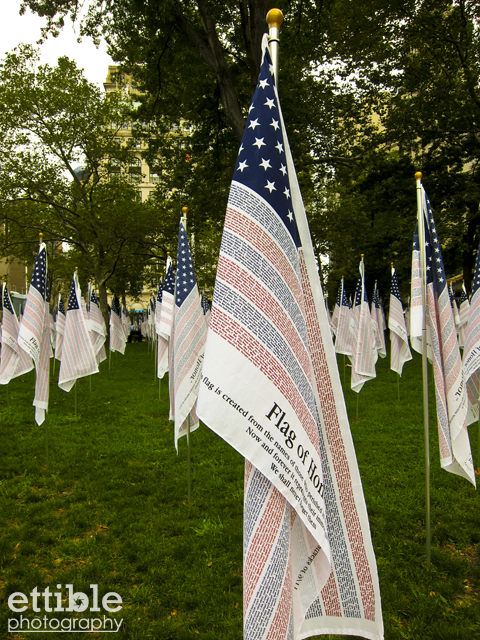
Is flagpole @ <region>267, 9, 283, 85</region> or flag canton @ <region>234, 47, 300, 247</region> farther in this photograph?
flagpole @ <region>267, 9, 283, 85</region>

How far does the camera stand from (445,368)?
176 inches

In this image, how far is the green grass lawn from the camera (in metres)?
3.90

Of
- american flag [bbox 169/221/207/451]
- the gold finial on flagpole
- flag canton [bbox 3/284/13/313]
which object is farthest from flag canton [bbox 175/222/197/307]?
flag canton [bbox 3/284/13/313]

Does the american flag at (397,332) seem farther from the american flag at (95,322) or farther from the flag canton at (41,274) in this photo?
the american flag at (95,322)

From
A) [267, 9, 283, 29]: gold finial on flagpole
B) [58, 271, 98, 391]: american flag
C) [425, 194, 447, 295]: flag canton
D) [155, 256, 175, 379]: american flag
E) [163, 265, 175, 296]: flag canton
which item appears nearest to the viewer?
[267, 9, 283, 29]: gold finial on flagpole

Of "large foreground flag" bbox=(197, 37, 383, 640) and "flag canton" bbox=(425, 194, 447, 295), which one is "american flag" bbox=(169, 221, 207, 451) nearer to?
"flag canton" bbox=(425, 194, 447, 295)

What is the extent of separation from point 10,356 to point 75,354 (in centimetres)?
494

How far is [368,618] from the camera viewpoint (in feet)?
7.66

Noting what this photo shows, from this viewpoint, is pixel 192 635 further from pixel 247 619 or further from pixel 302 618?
pixel 247 619

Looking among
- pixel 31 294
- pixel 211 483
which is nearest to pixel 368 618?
pixel 211 483

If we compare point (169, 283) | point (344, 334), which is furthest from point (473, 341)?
point (344, 334)

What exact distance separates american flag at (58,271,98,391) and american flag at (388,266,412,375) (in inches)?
239

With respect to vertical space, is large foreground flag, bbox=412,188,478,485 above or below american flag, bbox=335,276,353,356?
below

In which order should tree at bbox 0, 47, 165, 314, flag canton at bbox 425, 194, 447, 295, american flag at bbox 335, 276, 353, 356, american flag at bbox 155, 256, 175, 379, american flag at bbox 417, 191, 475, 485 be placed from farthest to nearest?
1. tree at bbox 0, 47, 165, 314
2. american flag at bbox 335, 276, 353, 356
3. american flag at bbox 155, 256, 175, 379
4. flag canton at bbox 425, 194, 447, 295
5. american flag at bbox 417, 191, 475, 485
